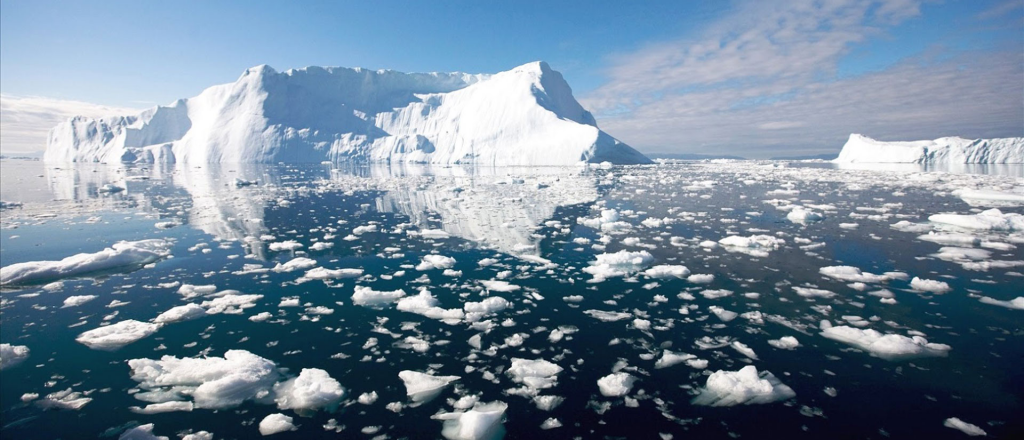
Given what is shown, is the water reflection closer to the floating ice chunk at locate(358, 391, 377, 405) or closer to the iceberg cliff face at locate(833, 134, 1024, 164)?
the floating ice chunk at locate(358, 391, 377, 405)

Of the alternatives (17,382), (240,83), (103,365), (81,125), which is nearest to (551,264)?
(103,365)

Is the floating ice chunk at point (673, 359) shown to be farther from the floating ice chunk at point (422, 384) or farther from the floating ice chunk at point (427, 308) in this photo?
the floating ice chunk at point (427, 308)

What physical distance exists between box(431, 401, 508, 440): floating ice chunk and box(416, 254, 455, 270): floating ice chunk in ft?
15.7

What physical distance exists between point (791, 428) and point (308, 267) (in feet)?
25.9

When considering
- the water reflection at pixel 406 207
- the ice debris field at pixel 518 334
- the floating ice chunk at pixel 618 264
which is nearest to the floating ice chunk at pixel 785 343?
the ice debris field at pixel 518 334

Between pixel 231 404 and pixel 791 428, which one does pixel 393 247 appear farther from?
pixel 791 428

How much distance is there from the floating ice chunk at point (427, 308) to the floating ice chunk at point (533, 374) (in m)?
1.48

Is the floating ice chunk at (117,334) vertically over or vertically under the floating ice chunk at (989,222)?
under

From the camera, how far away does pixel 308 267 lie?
8594 mm

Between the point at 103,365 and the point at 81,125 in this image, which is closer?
the point at 103,365

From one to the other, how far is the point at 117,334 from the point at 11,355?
86 centimetres

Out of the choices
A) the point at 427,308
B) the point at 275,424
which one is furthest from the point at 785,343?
the point at 275,424

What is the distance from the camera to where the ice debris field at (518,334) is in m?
3.79

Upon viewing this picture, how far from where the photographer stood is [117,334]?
211 inches
